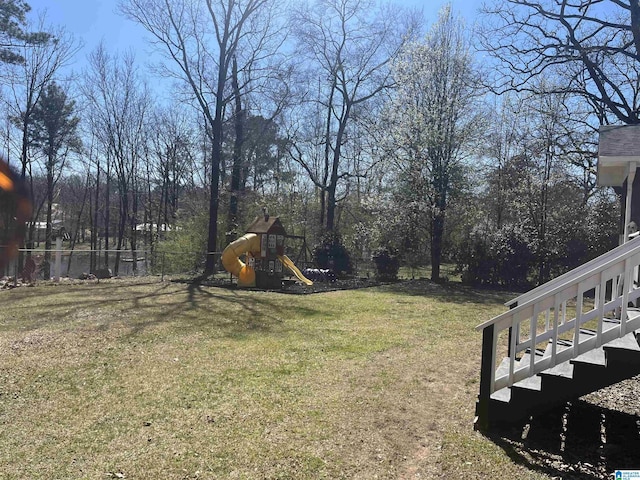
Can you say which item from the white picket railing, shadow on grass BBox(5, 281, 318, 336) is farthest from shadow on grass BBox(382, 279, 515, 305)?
the white picket railing

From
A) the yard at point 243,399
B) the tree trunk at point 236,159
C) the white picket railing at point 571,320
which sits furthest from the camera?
the tree trunk at point 236,159

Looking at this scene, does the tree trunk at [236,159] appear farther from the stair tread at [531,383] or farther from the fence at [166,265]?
the stair tread at [531,383]

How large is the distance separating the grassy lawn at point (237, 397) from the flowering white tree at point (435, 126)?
1052 centimetres

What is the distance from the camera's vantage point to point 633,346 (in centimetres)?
362

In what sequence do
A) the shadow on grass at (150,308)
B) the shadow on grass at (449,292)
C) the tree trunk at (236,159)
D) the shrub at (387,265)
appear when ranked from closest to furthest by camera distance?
the shadow on grass at (150,308)
the shadow on grass at (449,292)
the shrub at (387,265)
the tree trunk at (236,159)


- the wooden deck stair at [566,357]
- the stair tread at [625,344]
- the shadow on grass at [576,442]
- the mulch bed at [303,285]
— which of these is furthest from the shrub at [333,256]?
the stair tread at [625,344]

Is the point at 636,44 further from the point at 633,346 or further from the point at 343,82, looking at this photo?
the point at 633,346

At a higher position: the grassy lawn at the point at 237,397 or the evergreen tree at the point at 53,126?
the evergreen tree at the point at 53,126

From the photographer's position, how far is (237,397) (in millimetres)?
4668

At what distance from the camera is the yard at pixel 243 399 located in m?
3.32

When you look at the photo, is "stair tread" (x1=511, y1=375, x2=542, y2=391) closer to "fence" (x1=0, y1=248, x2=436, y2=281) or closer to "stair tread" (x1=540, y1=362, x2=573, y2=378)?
"stair tread" (x1=540, y1=362, x2=573, y2=378)

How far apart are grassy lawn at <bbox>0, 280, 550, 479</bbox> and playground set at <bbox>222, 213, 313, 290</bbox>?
5444 mm

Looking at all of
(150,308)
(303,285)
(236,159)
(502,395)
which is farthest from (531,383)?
(236,159)

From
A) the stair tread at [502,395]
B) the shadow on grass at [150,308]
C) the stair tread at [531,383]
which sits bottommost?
the shadow on grass at [150,308]
